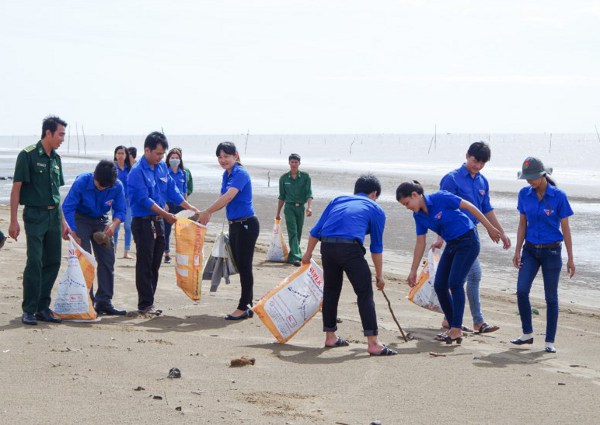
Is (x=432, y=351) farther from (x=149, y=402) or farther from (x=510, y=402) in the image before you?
(x=149, y=402)

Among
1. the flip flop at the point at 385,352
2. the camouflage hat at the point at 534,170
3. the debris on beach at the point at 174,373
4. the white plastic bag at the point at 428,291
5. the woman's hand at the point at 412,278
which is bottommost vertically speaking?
the flip flop at the point at 385,352

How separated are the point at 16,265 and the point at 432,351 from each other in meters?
5.97

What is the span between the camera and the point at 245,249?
8.24m

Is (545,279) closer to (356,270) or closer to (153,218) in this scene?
(356,270)

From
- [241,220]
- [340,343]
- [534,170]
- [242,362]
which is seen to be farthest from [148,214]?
[534,170]

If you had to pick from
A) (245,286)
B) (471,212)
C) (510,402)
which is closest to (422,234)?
(471,212)

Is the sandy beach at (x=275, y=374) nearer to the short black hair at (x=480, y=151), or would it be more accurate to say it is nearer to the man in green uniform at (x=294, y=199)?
the short black hair at (x=480, y=151)

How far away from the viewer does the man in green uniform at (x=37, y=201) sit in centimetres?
726

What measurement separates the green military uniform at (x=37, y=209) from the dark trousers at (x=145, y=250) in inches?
33.9

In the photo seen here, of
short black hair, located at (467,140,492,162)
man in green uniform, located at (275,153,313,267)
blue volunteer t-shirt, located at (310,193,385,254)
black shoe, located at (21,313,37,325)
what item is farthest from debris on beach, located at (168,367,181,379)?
man in green uniform, located at (275,153,313,267)

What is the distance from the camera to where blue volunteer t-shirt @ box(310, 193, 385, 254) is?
674 cm

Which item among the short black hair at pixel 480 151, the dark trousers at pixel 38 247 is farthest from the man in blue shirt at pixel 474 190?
the dark trousers at pixel 38 247

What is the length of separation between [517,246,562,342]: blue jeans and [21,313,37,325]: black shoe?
13.6 ft

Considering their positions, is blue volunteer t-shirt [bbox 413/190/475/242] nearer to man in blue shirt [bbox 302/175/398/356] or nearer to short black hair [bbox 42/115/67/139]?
man in blue shirt [bbox 302/175/398/356]
